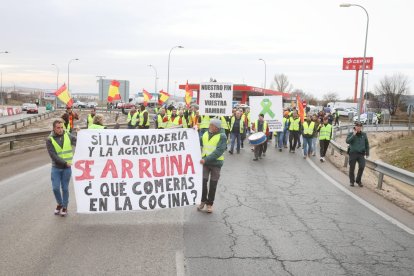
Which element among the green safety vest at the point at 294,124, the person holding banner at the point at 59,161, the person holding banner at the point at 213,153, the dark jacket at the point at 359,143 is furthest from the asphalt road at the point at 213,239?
the green safety vest at the point at 294,124

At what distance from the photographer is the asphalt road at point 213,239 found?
5.46 metres

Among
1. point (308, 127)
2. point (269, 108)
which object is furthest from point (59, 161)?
point (269, 108)

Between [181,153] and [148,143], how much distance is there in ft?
2.05

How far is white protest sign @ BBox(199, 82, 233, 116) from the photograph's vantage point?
15281 millimetres

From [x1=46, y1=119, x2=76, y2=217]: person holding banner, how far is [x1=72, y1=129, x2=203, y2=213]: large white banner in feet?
0.66

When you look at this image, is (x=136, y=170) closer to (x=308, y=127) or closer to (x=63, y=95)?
(x=63, y=95)

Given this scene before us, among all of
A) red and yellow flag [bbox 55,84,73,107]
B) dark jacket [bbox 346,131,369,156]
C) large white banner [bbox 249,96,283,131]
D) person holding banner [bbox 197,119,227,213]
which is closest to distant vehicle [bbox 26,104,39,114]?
large white banner [bbox 249,96,283,131]

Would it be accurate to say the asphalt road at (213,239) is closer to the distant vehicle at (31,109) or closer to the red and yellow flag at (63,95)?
the red and yellow flag at (63,95)

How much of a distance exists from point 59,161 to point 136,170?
1305mm

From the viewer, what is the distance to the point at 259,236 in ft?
22.3

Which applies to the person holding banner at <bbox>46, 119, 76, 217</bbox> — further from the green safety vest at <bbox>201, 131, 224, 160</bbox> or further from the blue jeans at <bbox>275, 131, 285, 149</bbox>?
the blue jeans at <bbox>275, 131, 285, 149</bbox>

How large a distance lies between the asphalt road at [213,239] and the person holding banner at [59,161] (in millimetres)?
302

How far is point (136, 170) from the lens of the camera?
7.80 m

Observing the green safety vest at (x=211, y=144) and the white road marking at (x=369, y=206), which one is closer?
the white road marking at (x=369, y=206)
